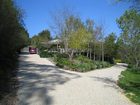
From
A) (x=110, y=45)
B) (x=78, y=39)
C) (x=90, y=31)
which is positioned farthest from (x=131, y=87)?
(x=110, y=45)

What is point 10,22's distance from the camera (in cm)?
1684

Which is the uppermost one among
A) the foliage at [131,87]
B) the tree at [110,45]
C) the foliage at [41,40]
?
the foliage at [41,40]

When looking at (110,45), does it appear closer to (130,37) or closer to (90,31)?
(90,31)

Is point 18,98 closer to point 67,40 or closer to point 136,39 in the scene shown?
point 136,39

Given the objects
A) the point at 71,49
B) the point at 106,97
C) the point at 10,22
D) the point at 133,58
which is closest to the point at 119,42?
the point at 133,58

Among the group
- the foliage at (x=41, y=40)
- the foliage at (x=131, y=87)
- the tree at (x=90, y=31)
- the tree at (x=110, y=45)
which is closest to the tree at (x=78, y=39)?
the tree at (x=90, y=31)

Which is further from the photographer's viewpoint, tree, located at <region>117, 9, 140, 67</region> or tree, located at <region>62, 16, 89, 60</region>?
tree, located at <region>62, 16, 89, 60</region>

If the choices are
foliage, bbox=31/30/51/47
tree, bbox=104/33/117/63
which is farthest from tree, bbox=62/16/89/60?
foliage, bbox=31/30/51/47

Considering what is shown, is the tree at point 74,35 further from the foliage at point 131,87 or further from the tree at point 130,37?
the foliage at point 131,87

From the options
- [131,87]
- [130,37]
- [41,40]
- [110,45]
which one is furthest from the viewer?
[41,40]

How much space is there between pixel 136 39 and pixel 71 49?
349 inches

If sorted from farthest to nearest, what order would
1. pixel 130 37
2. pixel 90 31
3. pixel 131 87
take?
pixel 90 31, pixel 130 37, pixel 131 87

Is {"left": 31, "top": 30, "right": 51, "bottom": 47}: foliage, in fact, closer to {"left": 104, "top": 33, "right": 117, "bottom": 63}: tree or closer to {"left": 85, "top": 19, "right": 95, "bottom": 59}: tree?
{"left": 104, "top": 33, "right": 117, "bottom": 63}: tree

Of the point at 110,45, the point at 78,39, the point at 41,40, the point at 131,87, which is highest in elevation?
the point at 41,40
